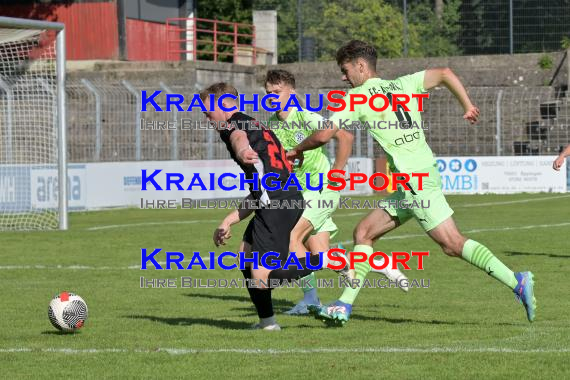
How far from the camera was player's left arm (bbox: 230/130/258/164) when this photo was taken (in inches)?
345

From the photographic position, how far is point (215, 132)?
30.9m

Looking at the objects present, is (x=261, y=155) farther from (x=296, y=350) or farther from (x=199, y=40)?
(x=199, y=40)

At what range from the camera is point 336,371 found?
24.3ft

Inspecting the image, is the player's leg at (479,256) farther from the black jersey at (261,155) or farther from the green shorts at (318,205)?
the green shorts at (318,205)

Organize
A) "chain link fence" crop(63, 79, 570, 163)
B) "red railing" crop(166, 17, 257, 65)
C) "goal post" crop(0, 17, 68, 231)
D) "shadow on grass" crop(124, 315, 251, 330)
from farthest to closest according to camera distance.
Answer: "red railing" crop(166, 17, 257, 65) < "chain link fence" crop(63, 79, 570, 163) < "goal post" crop(0, 17, 68, 231) < "shadow on grass" crop(124, 315, 251, 330)

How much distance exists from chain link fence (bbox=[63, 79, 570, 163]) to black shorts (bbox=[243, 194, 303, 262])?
18.9 m

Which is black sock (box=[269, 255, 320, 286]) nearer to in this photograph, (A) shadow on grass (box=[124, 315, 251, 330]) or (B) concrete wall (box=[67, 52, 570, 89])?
(A) shadow on grass (box=[124, 315, 251, 330])

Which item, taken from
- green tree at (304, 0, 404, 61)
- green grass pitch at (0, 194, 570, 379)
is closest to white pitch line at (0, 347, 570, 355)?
green grass pitch at (0, 194, 570, 379)

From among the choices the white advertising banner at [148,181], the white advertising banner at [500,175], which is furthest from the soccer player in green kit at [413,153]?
the white advertising banner at [500,175]

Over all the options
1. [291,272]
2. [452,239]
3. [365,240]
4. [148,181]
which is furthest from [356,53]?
[148,181]

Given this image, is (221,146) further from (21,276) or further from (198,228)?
(21,276)

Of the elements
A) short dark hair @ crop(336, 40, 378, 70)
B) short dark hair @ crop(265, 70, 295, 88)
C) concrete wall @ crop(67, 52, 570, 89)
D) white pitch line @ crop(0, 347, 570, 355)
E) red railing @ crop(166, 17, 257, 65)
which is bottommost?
white pitch line @ crop(0, 347, 570, 355)

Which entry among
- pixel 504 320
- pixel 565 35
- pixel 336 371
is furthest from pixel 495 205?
pixel 336 371

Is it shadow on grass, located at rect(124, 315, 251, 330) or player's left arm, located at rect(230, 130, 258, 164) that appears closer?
player's left arm, located at rect(230, 130, 258, 164)
